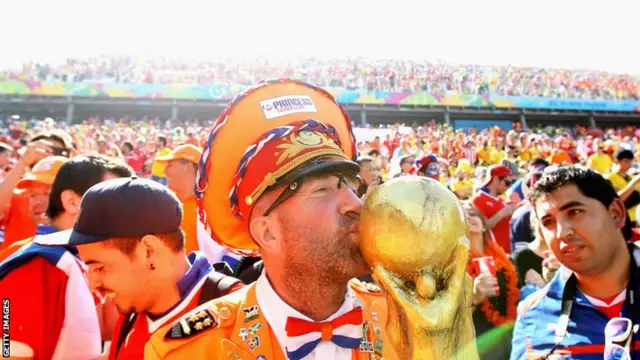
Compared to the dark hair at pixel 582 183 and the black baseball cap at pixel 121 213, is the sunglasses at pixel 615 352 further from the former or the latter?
the black baseball cap at pixel 121 213

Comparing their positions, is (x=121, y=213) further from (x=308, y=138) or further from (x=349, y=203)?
(x=349, y=203)

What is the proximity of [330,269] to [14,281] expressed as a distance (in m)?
1.48

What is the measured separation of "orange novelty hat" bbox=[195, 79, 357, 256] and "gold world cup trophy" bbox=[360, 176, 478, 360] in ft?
1.24

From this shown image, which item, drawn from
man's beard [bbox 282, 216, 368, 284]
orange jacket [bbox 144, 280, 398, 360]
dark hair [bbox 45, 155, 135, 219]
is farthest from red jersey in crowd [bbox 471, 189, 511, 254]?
man's beard [bbox 282, 216, 368, 284]

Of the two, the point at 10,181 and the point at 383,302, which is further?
the point at 10,181

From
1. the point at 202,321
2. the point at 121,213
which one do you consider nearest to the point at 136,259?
the point at 121,213

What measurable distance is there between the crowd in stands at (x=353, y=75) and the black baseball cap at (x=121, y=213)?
90.3 feet

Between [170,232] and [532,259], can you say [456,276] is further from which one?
[532,259]

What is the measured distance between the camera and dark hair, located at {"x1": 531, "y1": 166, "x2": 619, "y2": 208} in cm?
207

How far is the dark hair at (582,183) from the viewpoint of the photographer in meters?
2.07

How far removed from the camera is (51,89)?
27.9m

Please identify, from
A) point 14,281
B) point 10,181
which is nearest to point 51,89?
point 10,181

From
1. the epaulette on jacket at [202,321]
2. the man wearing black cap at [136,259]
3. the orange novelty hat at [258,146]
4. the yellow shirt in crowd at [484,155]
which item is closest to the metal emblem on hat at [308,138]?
the orange novelty hat at [258,146]

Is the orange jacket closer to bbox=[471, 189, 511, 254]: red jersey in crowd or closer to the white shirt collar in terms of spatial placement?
the white shirt collar
